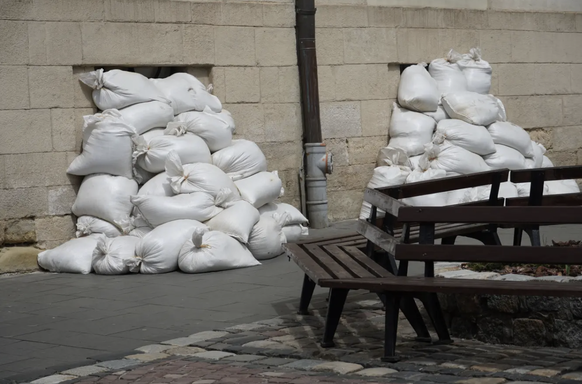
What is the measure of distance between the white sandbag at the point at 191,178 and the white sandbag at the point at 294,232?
2.91 ft

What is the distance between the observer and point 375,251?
616 centimetres

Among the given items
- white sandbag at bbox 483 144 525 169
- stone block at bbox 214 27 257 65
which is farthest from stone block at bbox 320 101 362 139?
white sandbag at bbox 483 144 525 169

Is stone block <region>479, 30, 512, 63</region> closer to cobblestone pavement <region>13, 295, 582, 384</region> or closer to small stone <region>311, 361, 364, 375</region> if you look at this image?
cobblestone pavement <region>13, 295, 582, 384</region>

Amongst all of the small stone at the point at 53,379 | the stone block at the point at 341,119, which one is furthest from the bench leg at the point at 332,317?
the stone block at the point at 341,119

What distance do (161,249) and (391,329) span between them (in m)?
3.43

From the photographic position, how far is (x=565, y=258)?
14.4 ft

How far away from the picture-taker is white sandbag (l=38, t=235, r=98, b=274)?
8.06m

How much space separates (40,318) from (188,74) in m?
3.87

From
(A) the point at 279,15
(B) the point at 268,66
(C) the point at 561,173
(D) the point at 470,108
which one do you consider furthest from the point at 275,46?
(C) the point at 561,173

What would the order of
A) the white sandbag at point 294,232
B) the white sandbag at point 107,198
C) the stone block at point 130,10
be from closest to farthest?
the white sandbag at point 107,198 < the stone block at point 130,10 < the white sandbag at point 294,232

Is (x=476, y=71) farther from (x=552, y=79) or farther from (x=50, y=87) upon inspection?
(x=50, y=87)

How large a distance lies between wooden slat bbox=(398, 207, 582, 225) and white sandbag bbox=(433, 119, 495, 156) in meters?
5.93

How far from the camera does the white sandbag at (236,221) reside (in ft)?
26.3

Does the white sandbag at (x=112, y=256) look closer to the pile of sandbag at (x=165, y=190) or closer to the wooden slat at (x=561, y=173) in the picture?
the pile of sandbag at (x=165, y=190)
